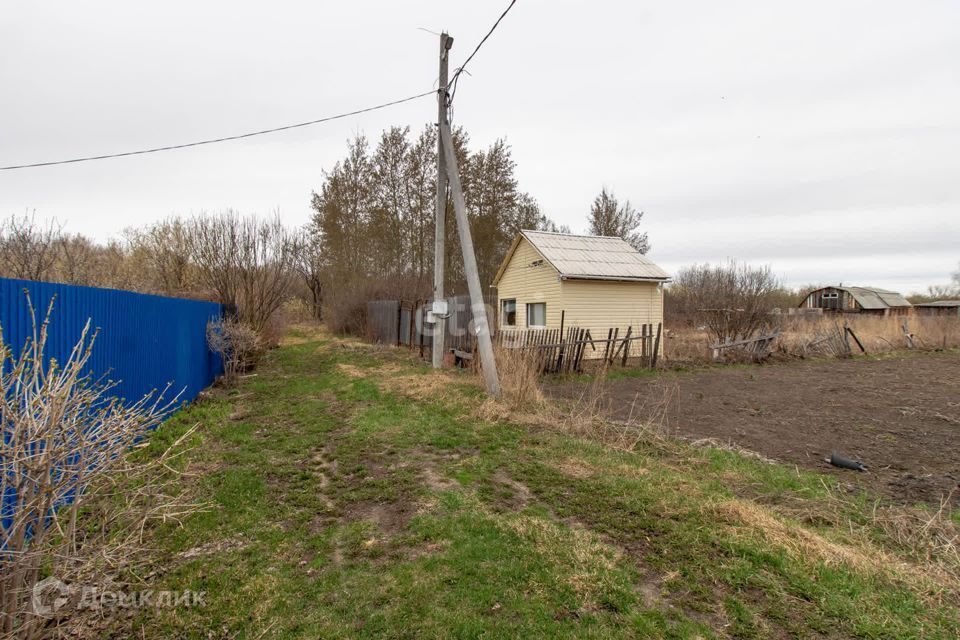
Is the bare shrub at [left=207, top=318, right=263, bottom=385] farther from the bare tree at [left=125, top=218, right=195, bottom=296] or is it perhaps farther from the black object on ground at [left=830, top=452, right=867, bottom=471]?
the black object on ground at [left=830, top=452, right=867, bottom=471]

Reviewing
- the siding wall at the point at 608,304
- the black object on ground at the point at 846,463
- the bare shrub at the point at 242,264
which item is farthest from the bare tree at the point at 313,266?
the black object on ground at the point at 846,463

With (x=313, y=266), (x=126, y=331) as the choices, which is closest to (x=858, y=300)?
(x=313, y=266)

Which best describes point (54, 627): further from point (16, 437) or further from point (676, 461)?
point (676, 461)

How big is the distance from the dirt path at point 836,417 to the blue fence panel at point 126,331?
22.7ft

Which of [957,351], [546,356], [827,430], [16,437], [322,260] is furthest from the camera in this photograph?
[322,260]

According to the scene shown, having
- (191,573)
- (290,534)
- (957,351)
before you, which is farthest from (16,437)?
(957,351)

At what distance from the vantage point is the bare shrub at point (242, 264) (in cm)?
1159

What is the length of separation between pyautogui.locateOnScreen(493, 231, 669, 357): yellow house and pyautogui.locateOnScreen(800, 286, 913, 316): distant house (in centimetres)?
3598

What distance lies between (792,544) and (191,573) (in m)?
4.03

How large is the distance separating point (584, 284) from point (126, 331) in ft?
40.2

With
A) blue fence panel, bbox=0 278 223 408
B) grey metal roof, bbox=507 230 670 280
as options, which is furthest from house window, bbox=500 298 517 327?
blue fence panel, bbox=0 278 223 408

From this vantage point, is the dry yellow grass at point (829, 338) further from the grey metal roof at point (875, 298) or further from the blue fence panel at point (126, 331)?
the grey metal roof at point (875, 298)

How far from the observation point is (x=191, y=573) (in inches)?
Result: 117

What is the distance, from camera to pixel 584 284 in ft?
49.5
